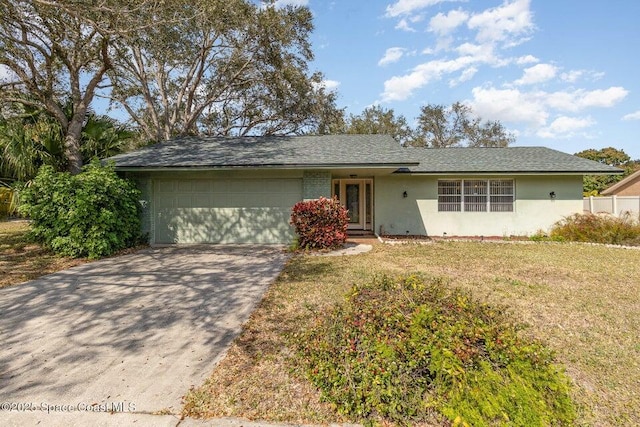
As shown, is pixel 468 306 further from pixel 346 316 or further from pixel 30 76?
pixel 30 76

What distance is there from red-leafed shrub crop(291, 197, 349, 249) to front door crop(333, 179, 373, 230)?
3.63 meters

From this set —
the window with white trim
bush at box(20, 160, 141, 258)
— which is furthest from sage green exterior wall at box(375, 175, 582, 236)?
bush at box(20, 160, 141, 258)

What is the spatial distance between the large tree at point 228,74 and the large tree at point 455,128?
692 inches

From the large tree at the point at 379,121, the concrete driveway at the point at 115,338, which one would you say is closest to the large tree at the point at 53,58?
the concrete driveway at the point at 115,338

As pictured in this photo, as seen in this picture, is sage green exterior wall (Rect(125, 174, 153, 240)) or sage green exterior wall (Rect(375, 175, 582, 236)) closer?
sage green exterior wall (Rect(125, 174, 153, 240))

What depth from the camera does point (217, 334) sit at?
3709 mm

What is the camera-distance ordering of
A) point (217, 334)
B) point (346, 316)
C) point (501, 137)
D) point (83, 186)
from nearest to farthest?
1. point (346, 316)
2. point (217, 334)
3. point (83, 186)
4. point (501, 137)

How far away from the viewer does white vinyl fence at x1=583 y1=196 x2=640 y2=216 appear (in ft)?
41.9

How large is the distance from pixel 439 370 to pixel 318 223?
22.6 feet

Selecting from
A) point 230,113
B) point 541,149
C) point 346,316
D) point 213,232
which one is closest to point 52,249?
point 213,232

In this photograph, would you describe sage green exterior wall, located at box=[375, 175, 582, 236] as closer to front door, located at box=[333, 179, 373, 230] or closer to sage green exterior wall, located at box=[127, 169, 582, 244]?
front door, located at box=[333, 179, 373, 230]

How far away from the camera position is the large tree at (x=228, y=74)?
43.3ft

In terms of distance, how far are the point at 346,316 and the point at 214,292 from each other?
3.17 metres

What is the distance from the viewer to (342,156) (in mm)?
9961
